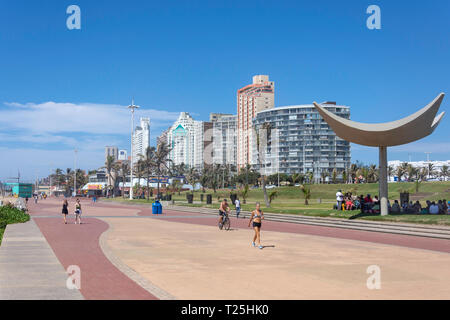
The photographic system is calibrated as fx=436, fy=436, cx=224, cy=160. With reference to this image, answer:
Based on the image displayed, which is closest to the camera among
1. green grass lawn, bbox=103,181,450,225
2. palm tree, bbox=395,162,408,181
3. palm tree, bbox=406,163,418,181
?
green grass lawn, bbox=103,181,450,225

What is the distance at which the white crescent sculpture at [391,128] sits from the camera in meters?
22.3

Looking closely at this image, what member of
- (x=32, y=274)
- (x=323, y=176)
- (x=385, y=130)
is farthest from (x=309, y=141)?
(x=32, y=274)

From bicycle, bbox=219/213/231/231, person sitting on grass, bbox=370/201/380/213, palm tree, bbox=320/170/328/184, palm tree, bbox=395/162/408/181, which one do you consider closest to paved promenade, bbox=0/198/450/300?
bicycle, bbox=219/213/231/231

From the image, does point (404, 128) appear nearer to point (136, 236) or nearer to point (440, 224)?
point (440, 224)

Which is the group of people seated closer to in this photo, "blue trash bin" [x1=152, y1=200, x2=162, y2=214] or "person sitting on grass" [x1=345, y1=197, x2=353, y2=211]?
"person sitting on grass" [x1=345, y1=197, x2=353, y2=211]

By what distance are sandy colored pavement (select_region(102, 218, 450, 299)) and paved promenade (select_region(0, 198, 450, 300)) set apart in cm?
2

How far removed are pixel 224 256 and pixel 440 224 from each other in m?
12.5

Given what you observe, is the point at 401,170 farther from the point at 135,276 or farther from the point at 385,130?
the point at 135,276

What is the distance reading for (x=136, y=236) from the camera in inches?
744

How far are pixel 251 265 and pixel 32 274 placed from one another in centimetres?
535

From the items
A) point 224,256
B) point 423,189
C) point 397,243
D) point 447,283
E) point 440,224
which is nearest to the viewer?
point 447,283

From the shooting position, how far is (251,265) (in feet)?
38.1

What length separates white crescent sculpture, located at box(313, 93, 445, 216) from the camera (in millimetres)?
22375
